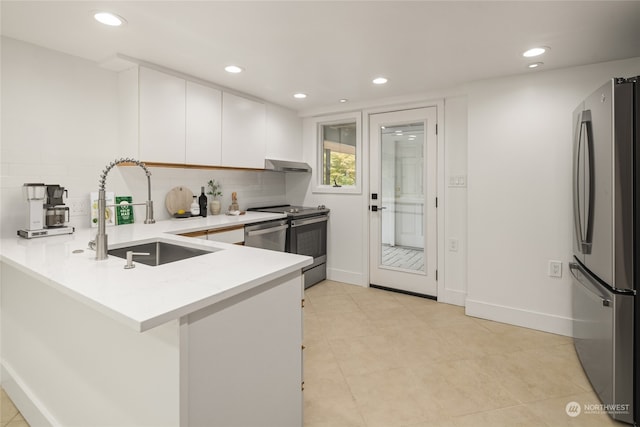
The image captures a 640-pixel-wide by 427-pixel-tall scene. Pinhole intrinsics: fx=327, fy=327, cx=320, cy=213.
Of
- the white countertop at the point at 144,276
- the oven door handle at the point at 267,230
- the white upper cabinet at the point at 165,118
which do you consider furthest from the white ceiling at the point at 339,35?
the oven door handle at the point at 267,230

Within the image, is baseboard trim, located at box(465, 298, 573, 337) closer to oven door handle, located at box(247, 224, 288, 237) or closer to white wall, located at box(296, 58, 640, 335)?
white wall, located at box(296, 58, 640, 335)

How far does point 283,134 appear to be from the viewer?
4102 millimetres

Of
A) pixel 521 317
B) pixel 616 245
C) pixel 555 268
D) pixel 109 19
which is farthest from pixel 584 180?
pixel 109 19

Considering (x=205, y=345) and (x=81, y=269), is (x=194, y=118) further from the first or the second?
(x=205, y=345)

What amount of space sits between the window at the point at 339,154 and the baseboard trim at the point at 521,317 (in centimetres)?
185

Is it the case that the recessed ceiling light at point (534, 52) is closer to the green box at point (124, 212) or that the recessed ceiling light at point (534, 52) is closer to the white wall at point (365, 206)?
the white wall at point (365, 206)

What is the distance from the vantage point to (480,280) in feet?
10.4

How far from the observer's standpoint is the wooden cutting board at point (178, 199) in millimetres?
3131

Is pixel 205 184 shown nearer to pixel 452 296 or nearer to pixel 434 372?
pixel 434 372

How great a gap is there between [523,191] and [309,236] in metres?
2.25

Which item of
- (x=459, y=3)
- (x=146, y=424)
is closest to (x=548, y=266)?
(x=459, y=3)

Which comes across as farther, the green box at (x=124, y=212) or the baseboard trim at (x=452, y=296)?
the baseboard trim at (x=452, y=296)

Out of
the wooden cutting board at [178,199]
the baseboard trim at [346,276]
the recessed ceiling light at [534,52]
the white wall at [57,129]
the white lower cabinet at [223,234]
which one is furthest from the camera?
the baseboard trim at [346,276]

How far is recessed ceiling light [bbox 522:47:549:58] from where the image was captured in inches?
92.7
